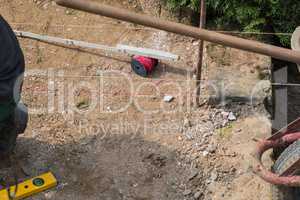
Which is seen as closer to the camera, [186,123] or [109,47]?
[186,123]

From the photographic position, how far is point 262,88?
4984mm

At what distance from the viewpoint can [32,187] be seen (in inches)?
166

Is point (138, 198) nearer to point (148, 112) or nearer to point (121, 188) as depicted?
point (121, 188)

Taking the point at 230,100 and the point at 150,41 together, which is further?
the point at 150,41

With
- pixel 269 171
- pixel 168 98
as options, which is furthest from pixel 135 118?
pixel 269 171

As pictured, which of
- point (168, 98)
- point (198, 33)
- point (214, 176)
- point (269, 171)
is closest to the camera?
point (198, 33)

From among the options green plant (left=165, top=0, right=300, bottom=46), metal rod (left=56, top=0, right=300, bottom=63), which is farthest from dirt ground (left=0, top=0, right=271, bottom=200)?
metal rod (left=56, top=0, right=300, bottom=63)

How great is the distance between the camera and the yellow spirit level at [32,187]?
4137 millimetres

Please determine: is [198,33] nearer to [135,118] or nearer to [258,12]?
[135,118]

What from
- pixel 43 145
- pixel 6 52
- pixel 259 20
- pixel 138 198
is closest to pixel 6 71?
pixel 6 52

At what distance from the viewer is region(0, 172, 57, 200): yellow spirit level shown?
13.6 ft

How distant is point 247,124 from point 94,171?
1.31 metres

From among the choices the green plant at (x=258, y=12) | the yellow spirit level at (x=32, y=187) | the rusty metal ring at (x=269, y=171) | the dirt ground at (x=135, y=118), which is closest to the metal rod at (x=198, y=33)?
the rusty metal ring at (x=269, y=171)

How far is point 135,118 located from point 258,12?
152 cm
